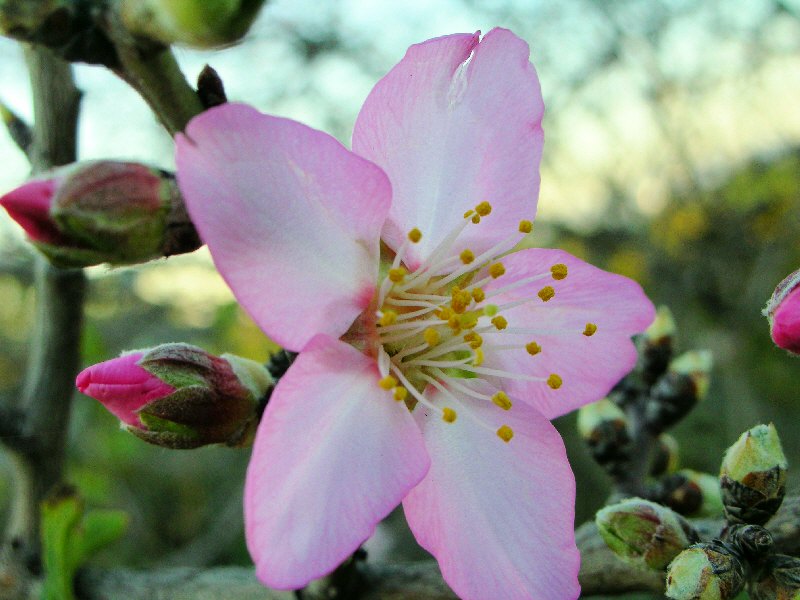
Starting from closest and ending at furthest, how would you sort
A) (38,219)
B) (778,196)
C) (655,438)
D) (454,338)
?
1. (38,219)
2. (454,338)
3. (655,438)
4. (778,196)

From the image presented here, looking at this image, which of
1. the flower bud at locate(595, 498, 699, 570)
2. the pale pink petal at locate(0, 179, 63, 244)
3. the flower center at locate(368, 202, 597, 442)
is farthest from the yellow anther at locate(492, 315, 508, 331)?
the pale pink petal at locate(0, 179, 63, 244)

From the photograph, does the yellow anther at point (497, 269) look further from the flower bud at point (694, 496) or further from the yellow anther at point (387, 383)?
the flower bud at point (694, 496)

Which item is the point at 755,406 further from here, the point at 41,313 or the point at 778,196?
the point at 41,313

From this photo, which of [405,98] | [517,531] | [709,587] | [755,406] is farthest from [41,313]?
[755,406]

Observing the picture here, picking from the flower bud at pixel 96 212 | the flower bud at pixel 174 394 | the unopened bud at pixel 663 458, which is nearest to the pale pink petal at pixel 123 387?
the flower bud at pixel 174 394

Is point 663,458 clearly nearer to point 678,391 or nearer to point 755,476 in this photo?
point 678,391

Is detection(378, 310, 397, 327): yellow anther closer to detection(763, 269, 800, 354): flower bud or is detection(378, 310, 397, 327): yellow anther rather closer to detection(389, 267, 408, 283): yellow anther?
detection(389, 267, 408, 283): yellow anther
